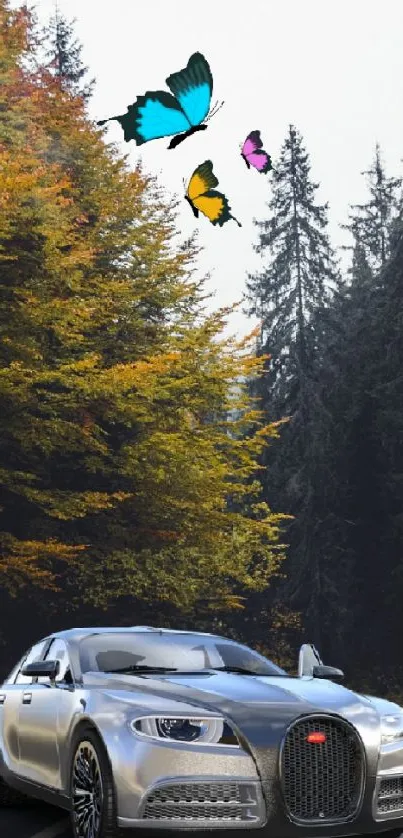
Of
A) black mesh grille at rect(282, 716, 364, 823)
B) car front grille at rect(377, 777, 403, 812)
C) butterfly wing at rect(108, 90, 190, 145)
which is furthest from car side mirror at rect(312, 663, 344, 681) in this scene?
butterfly wing at rect(108, 90, 190, 145)

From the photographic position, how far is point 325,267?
179 ft

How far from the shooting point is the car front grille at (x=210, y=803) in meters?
6.69

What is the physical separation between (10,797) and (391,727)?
3489mm

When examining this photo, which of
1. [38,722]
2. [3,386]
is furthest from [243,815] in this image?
[3,386]

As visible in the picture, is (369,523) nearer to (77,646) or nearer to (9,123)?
(9,123)

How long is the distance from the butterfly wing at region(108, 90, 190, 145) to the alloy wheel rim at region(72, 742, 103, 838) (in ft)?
11.2

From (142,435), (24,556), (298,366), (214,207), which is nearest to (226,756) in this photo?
(214,207)

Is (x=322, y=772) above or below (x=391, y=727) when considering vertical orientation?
below

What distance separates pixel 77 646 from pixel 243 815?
2.14 meters

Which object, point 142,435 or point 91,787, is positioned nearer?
point 91,787

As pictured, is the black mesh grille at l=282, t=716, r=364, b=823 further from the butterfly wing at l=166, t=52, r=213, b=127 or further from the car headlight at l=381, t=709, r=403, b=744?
the butterfly wing at l=166, t=52, r=213, b=127

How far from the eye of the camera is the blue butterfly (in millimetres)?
6047

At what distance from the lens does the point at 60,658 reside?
862 centimetres

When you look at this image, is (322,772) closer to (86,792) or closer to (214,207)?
(86,792)
